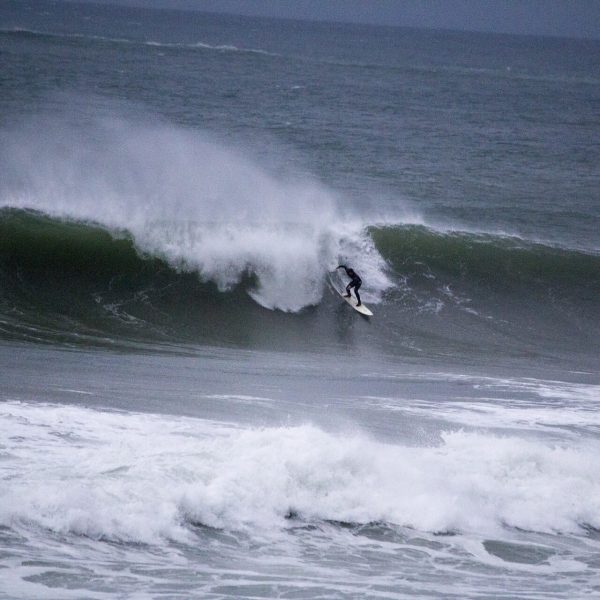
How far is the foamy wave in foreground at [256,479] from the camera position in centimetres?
775

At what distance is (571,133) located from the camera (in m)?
39.6

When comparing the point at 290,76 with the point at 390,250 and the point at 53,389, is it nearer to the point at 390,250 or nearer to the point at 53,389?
the point at 390,250

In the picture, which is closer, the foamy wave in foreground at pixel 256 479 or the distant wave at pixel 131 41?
the foamy wave in foreground at pixel 256 479

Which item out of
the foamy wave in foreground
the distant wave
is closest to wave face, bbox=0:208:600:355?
the foamy wave in foreground

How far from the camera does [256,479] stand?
8.45 metres

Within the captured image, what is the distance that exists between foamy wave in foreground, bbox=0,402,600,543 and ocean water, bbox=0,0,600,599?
0.09 feet

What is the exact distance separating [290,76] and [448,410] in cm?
4735

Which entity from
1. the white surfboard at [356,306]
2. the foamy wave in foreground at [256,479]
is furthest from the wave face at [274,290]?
the foamy wave in foreground at [256,479]

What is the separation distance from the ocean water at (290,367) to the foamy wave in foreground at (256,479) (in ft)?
0.09

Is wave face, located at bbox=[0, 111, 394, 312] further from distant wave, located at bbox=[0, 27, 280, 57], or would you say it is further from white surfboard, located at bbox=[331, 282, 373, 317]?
distant wave, located at bbox=[0, 27, 280, 57]

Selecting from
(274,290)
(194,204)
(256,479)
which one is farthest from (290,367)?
(194,204)

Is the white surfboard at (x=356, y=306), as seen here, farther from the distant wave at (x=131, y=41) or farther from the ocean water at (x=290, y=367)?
the distant wave at (x=131, y=41)

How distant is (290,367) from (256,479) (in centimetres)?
441

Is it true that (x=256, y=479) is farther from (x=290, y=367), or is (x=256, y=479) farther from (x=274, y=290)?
(x=274, y=290)
